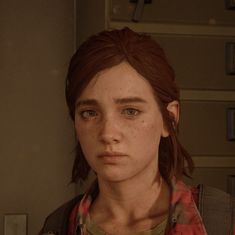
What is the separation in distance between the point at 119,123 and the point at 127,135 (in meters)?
0.03

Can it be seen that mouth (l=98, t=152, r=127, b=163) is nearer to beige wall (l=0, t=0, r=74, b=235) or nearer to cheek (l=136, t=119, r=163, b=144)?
cheek (l=136, t=119, r=163, b=144)

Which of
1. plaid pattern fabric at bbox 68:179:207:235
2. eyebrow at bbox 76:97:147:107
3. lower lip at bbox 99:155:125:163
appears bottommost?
plaid pattern fabric at bbox 68:179:207:235

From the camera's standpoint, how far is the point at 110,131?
2.88ft

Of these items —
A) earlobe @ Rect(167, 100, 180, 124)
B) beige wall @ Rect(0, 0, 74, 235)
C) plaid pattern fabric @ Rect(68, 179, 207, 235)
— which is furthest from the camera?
beige wall @ Rect(0, 0, 74, 235)

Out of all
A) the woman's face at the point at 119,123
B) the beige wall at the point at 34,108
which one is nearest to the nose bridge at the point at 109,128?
the woman's face at the point at 119,123

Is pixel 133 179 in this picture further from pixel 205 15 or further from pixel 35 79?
pixel 35 79

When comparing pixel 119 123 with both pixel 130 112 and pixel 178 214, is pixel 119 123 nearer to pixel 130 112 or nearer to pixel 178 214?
pixel 130 112

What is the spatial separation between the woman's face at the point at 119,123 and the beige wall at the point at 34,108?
30.7 inches

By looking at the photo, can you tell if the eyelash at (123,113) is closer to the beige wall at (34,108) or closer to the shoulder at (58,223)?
the shoulder at (58,223)

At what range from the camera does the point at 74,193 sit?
1723 millimetres

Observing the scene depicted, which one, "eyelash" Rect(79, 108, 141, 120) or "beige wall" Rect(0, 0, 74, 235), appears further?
"beige wall" Rect(0, 0, 74, 235)

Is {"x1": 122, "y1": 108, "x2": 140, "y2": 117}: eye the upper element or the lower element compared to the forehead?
lower

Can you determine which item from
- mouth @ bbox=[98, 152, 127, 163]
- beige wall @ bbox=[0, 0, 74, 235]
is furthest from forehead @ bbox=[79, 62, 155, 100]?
beige wall @ bbox=[0, 0, 74, 235]

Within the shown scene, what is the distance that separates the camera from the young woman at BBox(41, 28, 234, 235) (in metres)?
0.89
